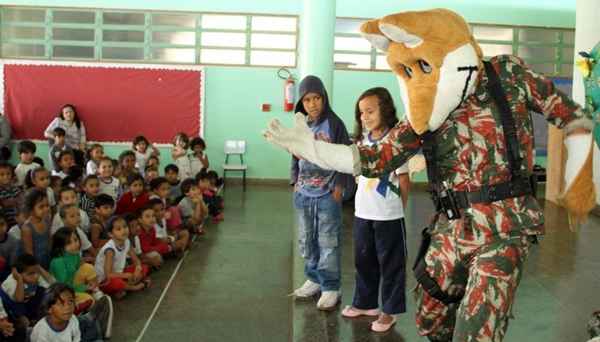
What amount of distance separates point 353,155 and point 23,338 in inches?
107

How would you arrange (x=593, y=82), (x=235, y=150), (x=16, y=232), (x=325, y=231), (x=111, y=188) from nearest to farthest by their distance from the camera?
(x=593, y=82), (x=325, y=231), (x=16, y=232), (x=111, y=188), (x=235, y=150)

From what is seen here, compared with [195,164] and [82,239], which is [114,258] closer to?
[82,239]

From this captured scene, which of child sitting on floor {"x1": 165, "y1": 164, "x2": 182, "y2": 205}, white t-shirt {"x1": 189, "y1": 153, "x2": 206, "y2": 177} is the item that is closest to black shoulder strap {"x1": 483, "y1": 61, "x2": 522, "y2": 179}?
child sitting on floor {"x1": 165, "y1": 164, "x2": 182, "y2": 205}

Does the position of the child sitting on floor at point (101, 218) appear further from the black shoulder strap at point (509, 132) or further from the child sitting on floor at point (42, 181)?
the black shoulder strap at point (509, 132)

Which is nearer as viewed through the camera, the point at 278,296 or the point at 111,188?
the point at 278,296

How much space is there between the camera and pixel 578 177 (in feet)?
9.43

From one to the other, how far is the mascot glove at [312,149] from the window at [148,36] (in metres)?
9.46

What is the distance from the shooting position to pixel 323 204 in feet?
15.3

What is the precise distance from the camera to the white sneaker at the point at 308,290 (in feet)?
16.3

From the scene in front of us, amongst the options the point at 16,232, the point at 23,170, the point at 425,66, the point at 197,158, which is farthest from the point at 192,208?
the point at 425,66

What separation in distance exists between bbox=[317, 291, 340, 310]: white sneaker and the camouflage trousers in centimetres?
181

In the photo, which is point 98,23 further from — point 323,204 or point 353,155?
point 353,155

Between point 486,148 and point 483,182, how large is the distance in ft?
0.43

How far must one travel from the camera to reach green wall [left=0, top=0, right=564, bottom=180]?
11883 mm
